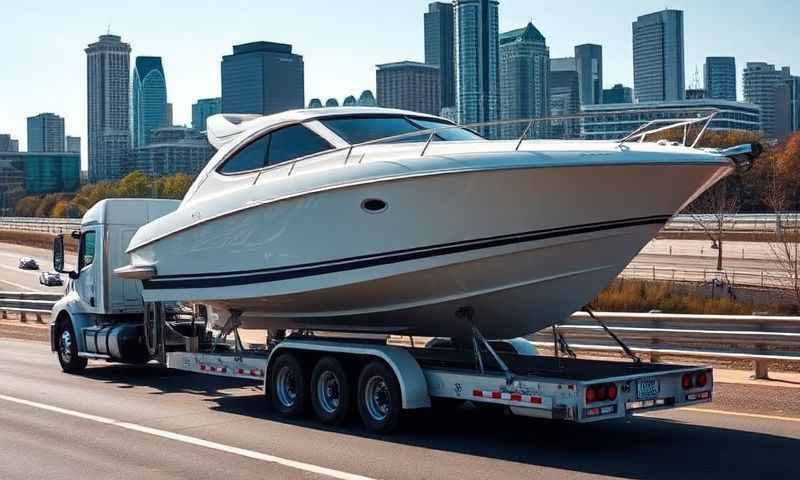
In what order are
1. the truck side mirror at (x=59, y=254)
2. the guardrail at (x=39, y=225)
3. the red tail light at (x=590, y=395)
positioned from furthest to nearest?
the guardrail at (x=39, y=225) < the truck side mirror at (x=59, y=254) < the red tail light at (x=590, y=395)

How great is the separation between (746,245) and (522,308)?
47.2 m

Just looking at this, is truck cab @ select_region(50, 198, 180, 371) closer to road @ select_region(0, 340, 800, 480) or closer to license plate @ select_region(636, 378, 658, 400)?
road @ select_region(0, 340, 800, 480)

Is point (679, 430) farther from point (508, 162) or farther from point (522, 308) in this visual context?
point (508, 162)

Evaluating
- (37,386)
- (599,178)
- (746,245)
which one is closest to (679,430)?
(599,178)

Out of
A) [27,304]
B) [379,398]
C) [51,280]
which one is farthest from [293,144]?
[51,280]

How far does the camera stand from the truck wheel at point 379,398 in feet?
35.3

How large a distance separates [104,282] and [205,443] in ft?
23.4

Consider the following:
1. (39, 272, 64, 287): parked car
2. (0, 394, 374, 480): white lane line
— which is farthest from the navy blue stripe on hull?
(39, 272, 64, 287): parked car

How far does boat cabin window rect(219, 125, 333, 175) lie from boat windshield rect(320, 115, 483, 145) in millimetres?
253

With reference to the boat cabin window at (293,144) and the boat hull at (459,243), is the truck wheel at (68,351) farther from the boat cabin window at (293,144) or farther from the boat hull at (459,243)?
the boat cabin window at (293,144)

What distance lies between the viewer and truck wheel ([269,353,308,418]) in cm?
1209

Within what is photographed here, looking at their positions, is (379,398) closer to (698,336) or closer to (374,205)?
(374,205)

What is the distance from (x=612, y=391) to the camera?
9641 millimetres

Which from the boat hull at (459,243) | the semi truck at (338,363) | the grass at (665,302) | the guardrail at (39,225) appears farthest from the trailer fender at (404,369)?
the guardrail at (39,225)
